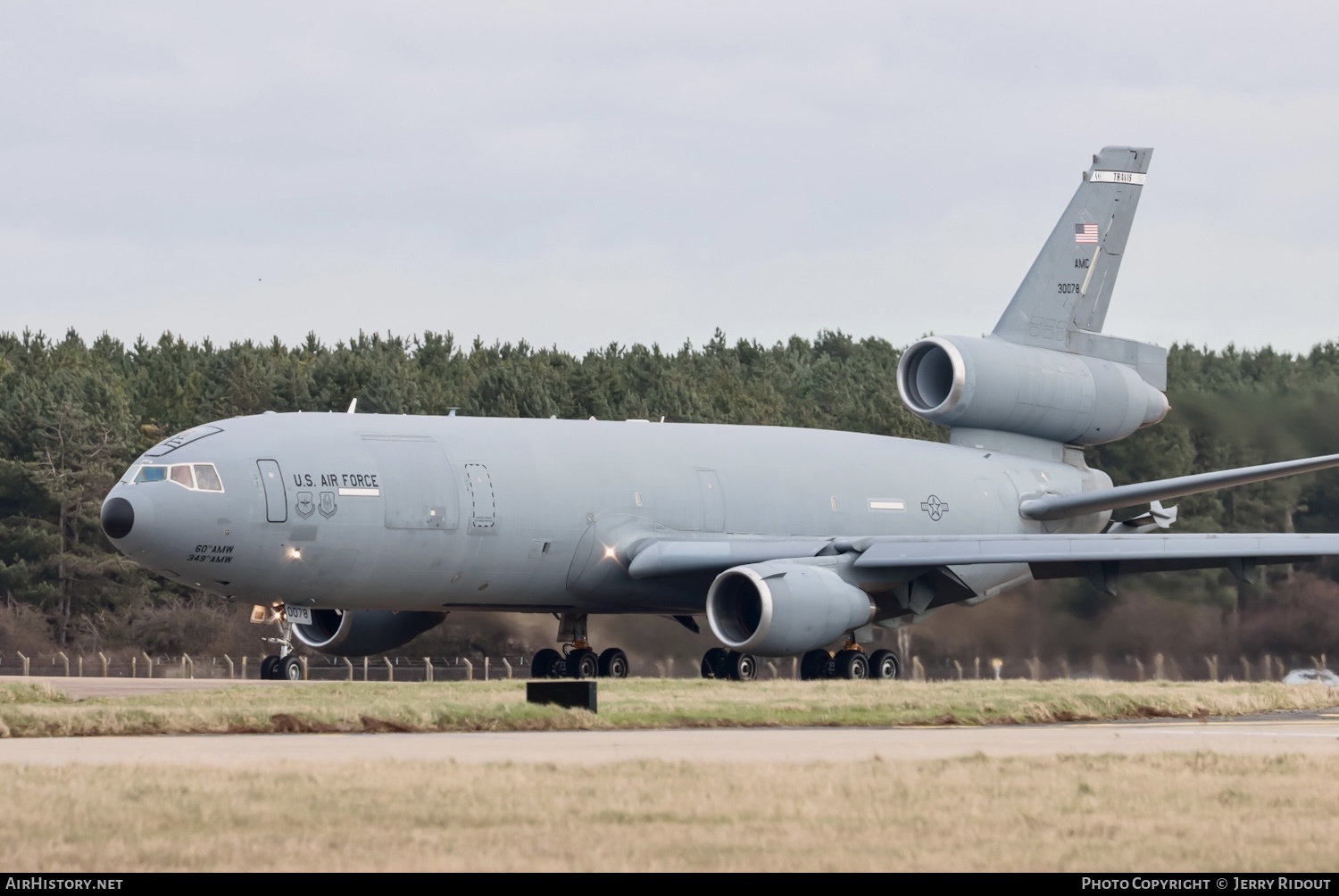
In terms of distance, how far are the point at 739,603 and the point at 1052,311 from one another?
35.9ft

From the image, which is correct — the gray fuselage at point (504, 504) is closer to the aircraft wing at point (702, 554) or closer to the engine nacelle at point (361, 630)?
the aircraft wing at point (702, 554)

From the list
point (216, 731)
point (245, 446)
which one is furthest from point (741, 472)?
point (216, 731)

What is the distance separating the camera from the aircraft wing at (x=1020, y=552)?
26.4 m

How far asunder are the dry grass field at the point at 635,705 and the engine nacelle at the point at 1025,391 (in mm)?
8667

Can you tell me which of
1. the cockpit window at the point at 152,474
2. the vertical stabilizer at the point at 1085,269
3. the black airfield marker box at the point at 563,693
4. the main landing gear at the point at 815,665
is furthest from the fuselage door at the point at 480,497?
the vertical stabilizer at the point at 1085,269

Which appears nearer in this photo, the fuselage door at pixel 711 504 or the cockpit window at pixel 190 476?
the cockpit window at pixel 190 476

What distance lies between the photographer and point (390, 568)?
25.4 m

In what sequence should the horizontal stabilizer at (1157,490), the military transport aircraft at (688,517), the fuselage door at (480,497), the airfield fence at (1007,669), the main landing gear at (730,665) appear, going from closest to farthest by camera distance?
the military transport aircraft at (688,517) → the fuselage door at (480,497) → the main landing gear at (730,665) → the horizontal stabilizer at (1157,490) → the airfield fence at (1007,669)

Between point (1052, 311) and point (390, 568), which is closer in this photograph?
point (390, 568)

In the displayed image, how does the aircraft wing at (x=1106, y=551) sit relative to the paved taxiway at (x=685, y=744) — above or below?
above

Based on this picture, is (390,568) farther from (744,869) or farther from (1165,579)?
(744,869)

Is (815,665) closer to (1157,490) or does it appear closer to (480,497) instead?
(480,497)

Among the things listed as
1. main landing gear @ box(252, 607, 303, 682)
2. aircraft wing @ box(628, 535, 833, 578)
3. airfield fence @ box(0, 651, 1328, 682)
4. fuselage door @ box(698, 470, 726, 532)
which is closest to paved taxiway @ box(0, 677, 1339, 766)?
aircraft wing @ box(628, 535, 833, 578)
